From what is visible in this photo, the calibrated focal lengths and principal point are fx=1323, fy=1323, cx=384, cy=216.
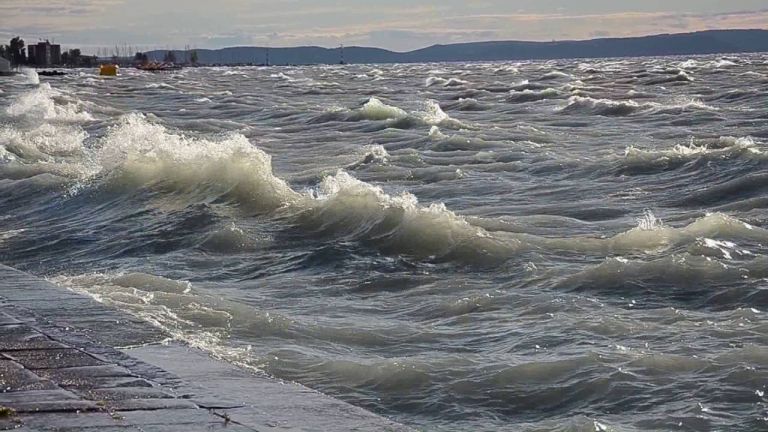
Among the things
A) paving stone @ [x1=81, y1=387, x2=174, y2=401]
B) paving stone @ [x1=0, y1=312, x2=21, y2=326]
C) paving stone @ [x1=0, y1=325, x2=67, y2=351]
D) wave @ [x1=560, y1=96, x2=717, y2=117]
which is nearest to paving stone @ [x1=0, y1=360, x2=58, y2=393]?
paving stone @ [x1=81, y1=387, x2=174, y2=401]

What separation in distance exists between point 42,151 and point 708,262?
1750 cm

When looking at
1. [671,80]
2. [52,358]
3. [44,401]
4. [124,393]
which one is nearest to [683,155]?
[52,358]

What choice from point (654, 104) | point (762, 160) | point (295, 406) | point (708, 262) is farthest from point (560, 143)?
point (295, 406)

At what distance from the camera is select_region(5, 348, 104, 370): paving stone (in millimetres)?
6191

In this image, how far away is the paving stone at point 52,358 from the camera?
619cm

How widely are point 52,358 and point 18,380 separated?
0.53 metres

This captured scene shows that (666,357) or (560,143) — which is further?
(560,143)

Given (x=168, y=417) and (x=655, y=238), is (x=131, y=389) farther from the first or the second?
(x=655, y=238)

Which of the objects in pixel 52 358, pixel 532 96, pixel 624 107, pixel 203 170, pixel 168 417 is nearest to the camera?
pixel 168 417

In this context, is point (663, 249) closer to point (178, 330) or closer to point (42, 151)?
point (178, 330)

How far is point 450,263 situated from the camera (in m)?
11.4

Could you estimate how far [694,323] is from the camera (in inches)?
341

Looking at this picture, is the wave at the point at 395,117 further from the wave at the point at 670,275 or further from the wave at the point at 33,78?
the wave at the point at 33,78

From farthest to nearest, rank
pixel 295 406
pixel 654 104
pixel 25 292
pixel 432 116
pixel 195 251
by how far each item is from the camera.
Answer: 1. pixel 654 104
2. pixel 432 116
3. pixel 195 251
4. pixel 25 292
5. pixel 295 406
